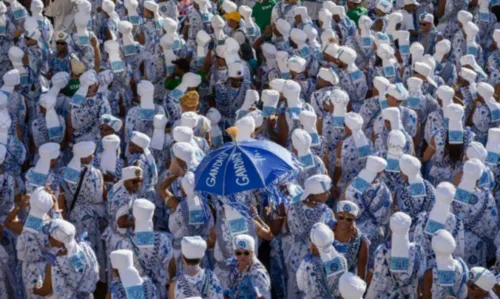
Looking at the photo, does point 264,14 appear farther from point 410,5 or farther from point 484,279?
point 484,279

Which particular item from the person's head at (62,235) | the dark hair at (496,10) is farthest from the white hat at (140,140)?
the dark hair at (496,10)

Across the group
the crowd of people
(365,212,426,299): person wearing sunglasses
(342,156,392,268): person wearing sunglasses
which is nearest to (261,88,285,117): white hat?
the crowd of people

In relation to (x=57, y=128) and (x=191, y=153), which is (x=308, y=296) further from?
(x=57, y=128)

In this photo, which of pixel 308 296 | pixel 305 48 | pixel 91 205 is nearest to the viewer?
pixel 308 296

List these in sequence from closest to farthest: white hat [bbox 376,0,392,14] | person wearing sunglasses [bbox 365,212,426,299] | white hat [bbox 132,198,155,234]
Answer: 1. person wearing sunglasses [bbox 365,212,426,299]
2. white hat [bbox 132,198,155,234]
3. white hat [bbox 376,0,392,14]

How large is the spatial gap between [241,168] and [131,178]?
1.18 metres

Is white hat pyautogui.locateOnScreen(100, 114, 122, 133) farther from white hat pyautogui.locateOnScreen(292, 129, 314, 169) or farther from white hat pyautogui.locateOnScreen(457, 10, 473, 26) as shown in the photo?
white hat pyautogui.locateOnScreen(457, 10, 473, 26)

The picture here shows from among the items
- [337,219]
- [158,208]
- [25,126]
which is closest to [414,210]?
[337,219]

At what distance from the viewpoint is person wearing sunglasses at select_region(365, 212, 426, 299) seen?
309 inches

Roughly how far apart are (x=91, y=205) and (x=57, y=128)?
64.5 inches

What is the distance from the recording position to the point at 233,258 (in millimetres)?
7918

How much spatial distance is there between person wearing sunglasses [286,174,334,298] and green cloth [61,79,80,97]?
147 inches

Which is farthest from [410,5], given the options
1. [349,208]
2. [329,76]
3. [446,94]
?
[349,208]

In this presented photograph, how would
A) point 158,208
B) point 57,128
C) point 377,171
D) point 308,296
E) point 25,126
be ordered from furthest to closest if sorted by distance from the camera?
1. point 25,126
2. point 57,128
3. point 158,208
4. point 377,171
5. point 308,296
